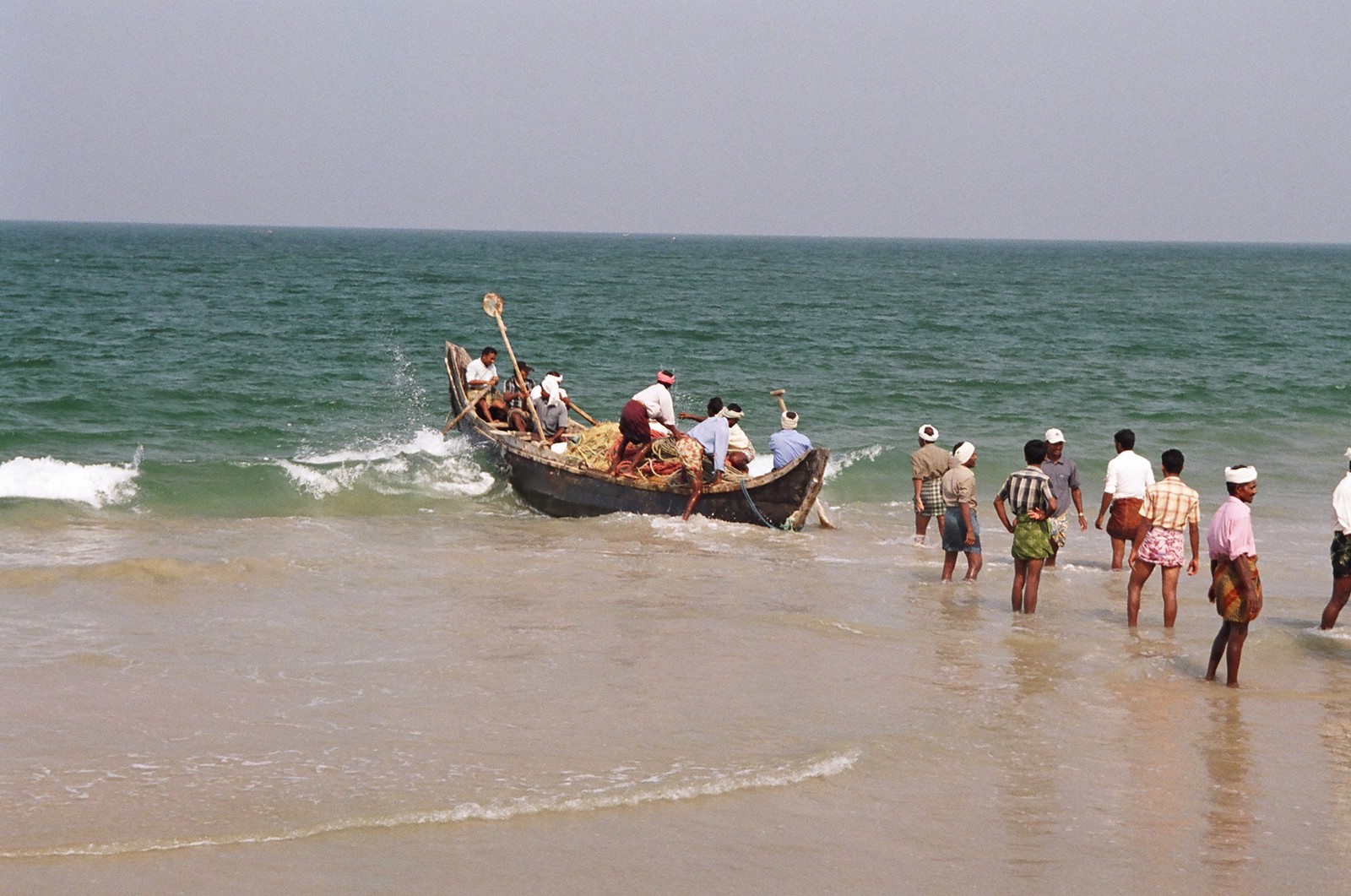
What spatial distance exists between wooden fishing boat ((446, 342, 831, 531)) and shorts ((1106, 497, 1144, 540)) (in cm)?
289

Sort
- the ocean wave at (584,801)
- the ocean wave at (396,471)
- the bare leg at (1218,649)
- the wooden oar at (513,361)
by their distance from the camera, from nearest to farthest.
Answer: the ocean wave at (584,801), the bare leg at (1218,649), the wooden oar at (513,361), the ocean wave at (396,471)

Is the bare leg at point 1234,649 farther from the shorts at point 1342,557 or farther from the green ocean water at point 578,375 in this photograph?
the green ocean water at point 578,375

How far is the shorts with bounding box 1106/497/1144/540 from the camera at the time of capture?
1137 centimetres

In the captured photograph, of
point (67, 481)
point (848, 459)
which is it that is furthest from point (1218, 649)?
point (67, 481)

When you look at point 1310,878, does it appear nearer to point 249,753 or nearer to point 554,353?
point 249,753

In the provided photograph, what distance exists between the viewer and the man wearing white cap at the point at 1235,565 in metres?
8.38

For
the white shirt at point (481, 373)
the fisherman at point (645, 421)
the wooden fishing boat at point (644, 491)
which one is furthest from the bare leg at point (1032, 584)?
the white shirt at point (481, 373)

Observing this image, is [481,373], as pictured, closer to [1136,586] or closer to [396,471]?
[396,471]

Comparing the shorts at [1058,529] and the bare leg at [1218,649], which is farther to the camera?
the shorts at [1058,529]

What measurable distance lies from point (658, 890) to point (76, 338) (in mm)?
29491

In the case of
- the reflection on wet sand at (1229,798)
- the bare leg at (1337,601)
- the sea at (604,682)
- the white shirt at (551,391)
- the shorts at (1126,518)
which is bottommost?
the sea at (604,682)

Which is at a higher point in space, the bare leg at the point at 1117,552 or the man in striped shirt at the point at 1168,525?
the man in striped shirt at the point at 1168,525

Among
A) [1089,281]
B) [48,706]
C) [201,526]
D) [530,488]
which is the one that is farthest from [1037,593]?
[1089,281]

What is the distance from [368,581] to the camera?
1158cm
